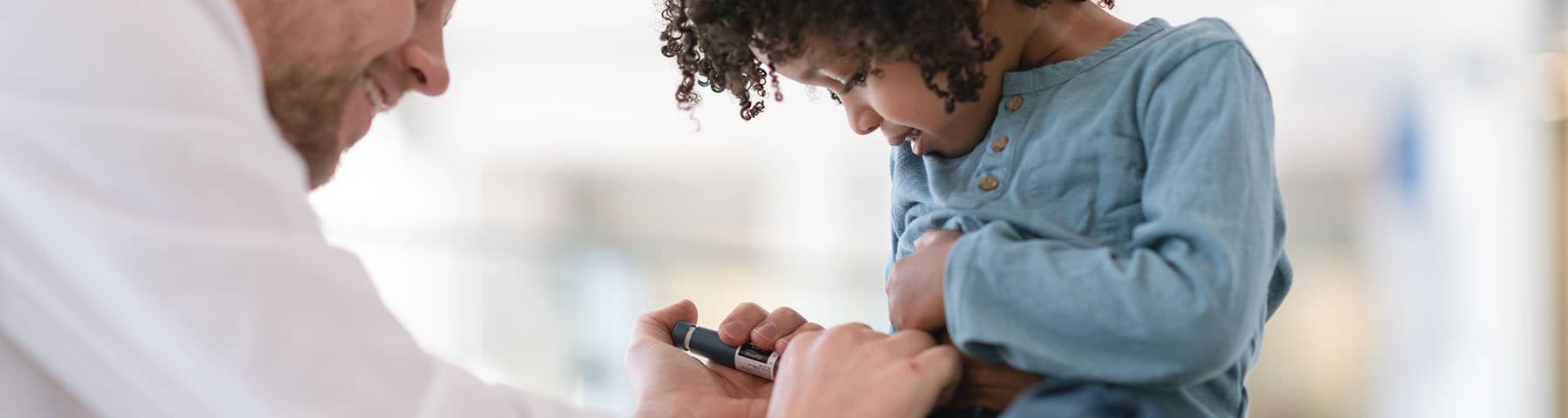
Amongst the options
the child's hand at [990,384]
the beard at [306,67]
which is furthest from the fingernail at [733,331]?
the beard at [306,67]

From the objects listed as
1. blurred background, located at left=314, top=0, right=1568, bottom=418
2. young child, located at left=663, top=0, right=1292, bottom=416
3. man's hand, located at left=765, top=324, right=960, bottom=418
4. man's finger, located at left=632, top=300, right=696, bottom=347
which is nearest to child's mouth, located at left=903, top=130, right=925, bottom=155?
young child, located at left=663, top=0, right=1292, bottom=416

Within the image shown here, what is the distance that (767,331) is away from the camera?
87 cm

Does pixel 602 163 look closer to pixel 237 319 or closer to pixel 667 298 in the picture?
pixel 667 298

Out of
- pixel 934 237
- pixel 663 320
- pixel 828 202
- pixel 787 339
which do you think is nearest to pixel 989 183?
pixel 934 237

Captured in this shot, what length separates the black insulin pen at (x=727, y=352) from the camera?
2.80 ft

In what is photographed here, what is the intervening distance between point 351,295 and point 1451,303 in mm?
1957

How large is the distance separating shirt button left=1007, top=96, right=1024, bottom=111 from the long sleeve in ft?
0.29

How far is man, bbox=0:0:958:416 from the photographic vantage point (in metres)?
0.54

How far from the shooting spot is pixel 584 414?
2.43ft

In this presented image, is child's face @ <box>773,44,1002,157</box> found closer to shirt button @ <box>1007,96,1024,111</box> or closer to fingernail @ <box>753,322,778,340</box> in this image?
shirt button @ <box>1007,96,1024,111</box>

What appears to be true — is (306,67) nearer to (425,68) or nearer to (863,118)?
(425,68)

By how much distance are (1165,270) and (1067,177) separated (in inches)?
3.9

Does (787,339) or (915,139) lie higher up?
(915,139)

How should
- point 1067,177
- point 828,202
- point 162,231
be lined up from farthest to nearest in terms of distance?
point 828,202, point 1067,177, point 162,231
